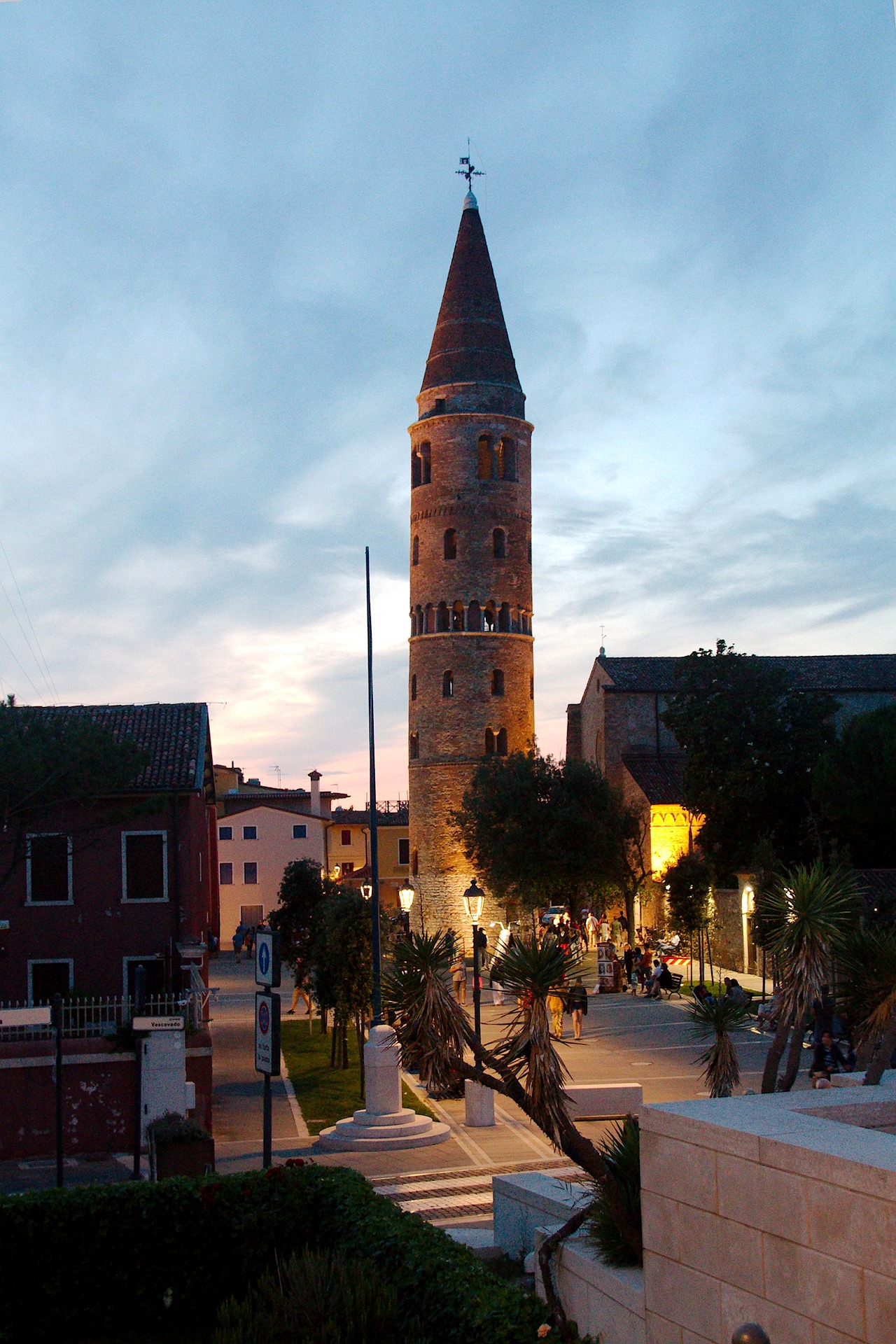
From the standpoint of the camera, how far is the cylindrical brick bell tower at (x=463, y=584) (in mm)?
55688

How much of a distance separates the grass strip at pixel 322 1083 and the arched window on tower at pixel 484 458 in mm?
30328

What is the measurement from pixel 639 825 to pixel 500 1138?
36.9 m

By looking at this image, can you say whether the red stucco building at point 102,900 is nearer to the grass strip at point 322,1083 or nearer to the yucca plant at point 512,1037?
the grass strip at point 322,1083

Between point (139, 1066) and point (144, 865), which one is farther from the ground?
point (144, 865)

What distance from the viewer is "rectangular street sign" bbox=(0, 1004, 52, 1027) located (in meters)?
18.7

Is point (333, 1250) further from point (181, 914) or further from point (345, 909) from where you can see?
point (181, 914)

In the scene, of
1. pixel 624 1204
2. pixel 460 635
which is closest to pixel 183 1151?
pixel 624 1204

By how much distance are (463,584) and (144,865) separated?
3062 cm

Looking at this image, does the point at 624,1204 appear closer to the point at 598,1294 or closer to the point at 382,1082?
the point at 598,1294

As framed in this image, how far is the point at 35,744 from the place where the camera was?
24.1 metres

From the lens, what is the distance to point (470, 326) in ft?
188

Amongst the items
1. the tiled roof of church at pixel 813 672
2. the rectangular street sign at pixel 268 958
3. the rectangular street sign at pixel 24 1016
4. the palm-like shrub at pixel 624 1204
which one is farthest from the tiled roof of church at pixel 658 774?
the palm-like shrub at pixel 624 1204

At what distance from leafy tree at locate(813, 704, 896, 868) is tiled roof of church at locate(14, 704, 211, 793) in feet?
64.5

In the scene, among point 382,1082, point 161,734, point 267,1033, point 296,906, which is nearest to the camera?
point 267,1033
